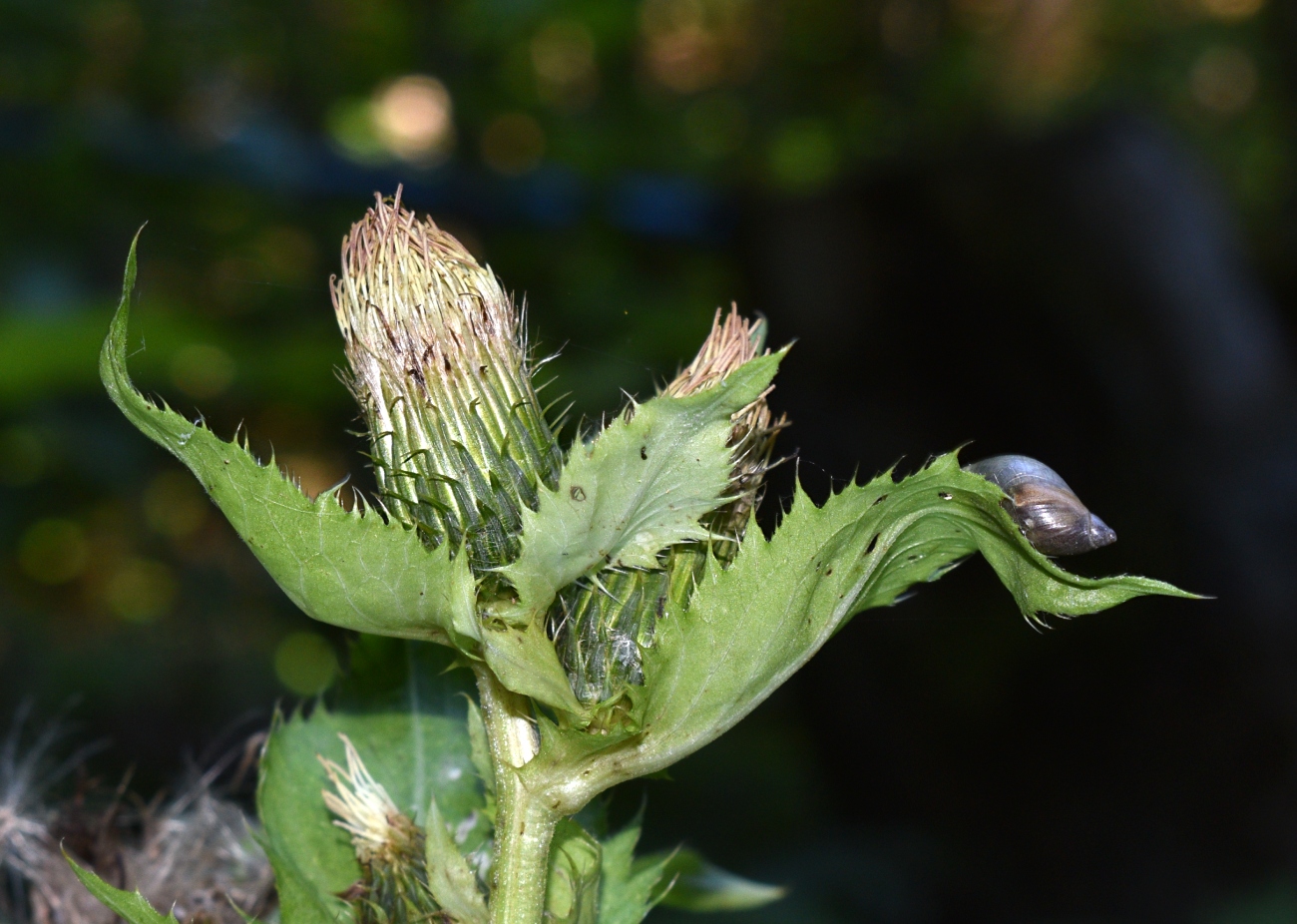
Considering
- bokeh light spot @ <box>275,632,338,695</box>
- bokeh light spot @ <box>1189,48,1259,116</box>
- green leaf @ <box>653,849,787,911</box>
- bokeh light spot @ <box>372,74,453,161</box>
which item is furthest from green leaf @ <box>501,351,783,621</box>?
bokeh light spot @ <box>1189,48,1259,116</box>

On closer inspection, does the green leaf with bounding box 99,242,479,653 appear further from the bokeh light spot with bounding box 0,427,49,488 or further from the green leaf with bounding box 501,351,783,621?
the bokeh light spot with bounding box 0,427,49,488

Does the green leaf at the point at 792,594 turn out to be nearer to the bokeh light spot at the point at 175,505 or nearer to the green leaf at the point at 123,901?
the green leaf at the point at 123,901

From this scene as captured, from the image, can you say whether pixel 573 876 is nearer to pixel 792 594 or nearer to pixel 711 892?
pixel 792 594

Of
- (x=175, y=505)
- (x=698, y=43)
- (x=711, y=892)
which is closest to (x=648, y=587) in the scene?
(x=711, y=892)

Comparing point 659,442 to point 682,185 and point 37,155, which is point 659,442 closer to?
point 37,155

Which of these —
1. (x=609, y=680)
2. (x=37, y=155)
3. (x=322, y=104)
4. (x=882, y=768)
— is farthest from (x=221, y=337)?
(x=609, y=680)
